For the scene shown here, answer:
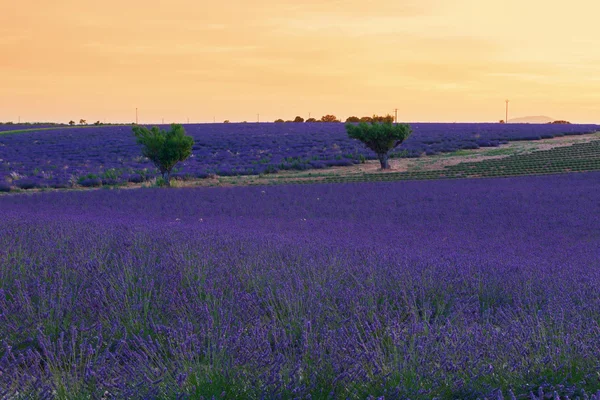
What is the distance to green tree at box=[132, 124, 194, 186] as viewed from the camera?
24500 millimetres

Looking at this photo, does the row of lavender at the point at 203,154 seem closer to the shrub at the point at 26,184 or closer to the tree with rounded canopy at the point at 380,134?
the shrub at the point at 26,184

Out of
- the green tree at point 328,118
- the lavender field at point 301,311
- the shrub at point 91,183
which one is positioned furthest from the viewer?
the green tree at point 328,118

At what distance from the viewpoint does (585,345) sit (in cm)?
357

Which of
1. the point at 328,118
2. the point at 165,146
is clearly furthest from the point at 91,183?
the point at 328,118

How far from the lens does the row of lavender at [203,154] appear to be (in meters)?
28.4

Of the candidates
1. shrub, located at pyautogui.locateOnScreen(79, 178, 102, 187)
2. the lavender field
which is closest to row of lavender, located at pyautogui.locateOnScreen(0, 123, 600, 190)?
shrub, located at pyautogui.locateOnScreen(79, 178, 102, 187)

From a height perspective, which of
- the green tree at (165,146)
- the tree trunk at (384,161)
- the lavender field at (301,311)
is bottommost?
the lavender field at (301,311)

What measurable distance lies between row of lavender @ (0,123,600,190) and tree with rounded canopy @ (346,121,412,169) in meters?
2.83

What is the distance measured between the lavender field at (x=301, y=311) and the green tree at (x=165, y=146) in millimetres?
12585

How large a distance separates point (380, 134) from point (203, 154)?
41.3 ft

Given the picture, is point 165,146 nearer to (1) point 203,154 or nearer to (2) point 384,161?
(2) point 384,161

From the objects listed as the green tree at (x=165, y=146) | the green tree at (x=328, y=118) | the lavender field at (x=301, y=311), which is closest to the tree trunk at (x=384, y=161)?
the green tree at (x=165, y=146)

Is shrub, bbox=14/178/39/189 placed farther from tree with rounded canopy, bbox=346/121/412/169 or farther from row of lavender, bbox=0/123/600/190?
tree with rounded canopy, bbox=346/121/412/169

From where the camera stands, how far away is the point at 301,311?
464 centimetres
